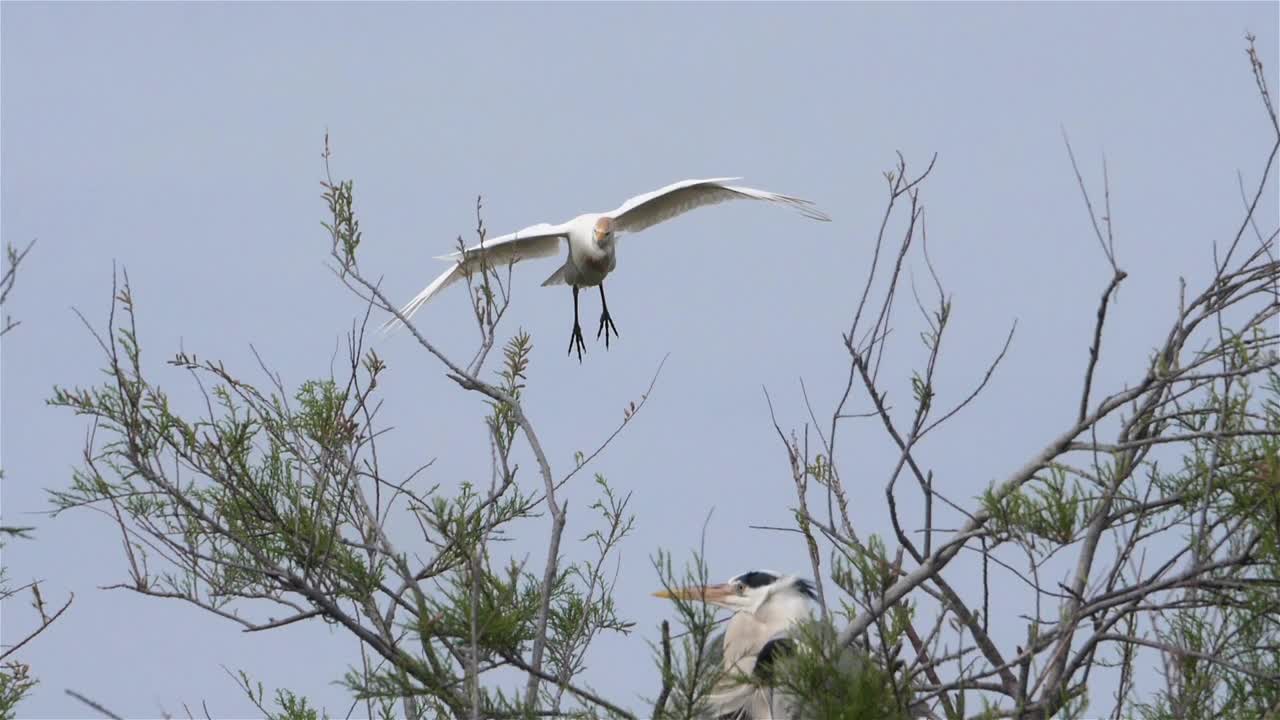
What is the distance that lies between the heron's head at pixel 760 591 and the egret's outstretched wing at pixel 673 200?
323 cm

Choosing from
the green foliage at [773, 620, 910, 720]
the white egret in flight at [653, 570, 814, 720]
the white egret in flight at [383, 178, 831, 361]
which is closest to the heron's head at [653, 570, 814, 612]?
the white egret in flight at [653, 570, 814, 720]

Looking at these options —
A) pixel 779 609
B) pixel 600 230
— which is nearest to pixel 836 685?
pixel 779 609

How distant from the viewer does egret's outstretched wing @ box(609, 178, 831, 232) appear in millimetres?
8117

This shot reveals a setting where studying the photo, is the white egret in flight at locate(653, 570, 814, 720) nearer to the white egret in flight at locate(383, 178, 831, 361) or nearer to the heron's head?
the heron's head

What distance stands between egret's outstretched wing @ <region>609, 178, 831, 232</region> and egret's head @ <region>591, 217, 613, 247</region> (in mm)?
144

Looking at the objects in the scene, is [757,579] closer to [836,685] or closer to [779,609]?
[779,609]

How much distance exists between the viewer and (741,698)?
164 inches

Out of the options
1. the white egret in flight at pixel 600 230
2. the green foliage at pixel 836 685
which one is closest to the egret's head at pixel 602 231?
the white egret in flight at pixel 600 230

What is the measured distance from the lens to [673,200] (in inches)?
335

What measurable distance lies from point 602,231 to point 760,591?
366 centimetres

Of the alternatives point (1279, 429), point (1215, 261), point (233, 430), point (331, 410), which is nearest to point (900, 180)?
point (1215, 261)

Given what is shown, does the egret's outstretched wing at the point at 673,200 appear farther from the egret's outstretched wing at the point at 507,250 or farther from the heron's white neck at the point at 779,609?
the heron's white neck at the point at 779,609

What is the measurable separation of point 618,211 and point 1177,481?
525 centimetres

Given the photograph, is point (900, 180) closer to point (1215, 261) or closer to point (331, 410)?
point (1215, 261)
